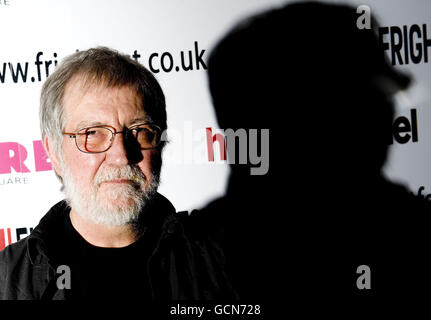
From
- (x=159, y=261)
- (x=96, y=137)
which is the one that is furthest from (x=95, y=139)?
(x=159, y=261)

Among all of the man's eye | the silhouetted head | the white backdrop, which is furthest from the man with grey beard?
A: the silhouetted head

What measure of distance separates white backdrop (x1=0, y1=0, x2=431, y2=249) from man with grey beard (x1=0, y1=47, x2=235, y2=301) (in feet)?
0.74

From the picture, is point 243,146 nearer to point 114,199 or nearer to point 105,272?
point 114,199

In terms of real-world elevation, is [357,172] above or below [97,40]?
below

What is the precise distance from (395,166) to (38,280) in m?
1.38

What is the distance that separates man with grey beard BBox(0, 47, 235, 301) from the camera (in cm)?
119

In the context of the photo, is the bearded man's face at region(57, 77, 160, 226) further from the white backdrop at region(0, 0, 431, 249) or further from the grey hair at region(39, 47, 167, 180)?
the white backdrop at region(0, 0, 431, 249)

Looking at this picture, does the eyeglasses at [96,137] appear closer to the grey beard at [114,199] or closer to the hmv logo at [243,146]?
the grey beard at [114,199]

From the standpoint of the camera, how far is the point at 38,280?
1.20m

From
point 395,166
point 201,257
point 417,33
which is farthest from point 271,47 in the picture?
point 201,257

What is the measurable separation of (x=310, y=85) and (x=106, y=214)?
0.92 metres

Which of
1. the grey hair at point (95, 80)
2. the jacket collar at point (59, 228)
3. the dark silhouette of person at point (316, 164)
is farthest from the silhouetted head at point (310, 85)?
the jacket collar at point (59, 228)
